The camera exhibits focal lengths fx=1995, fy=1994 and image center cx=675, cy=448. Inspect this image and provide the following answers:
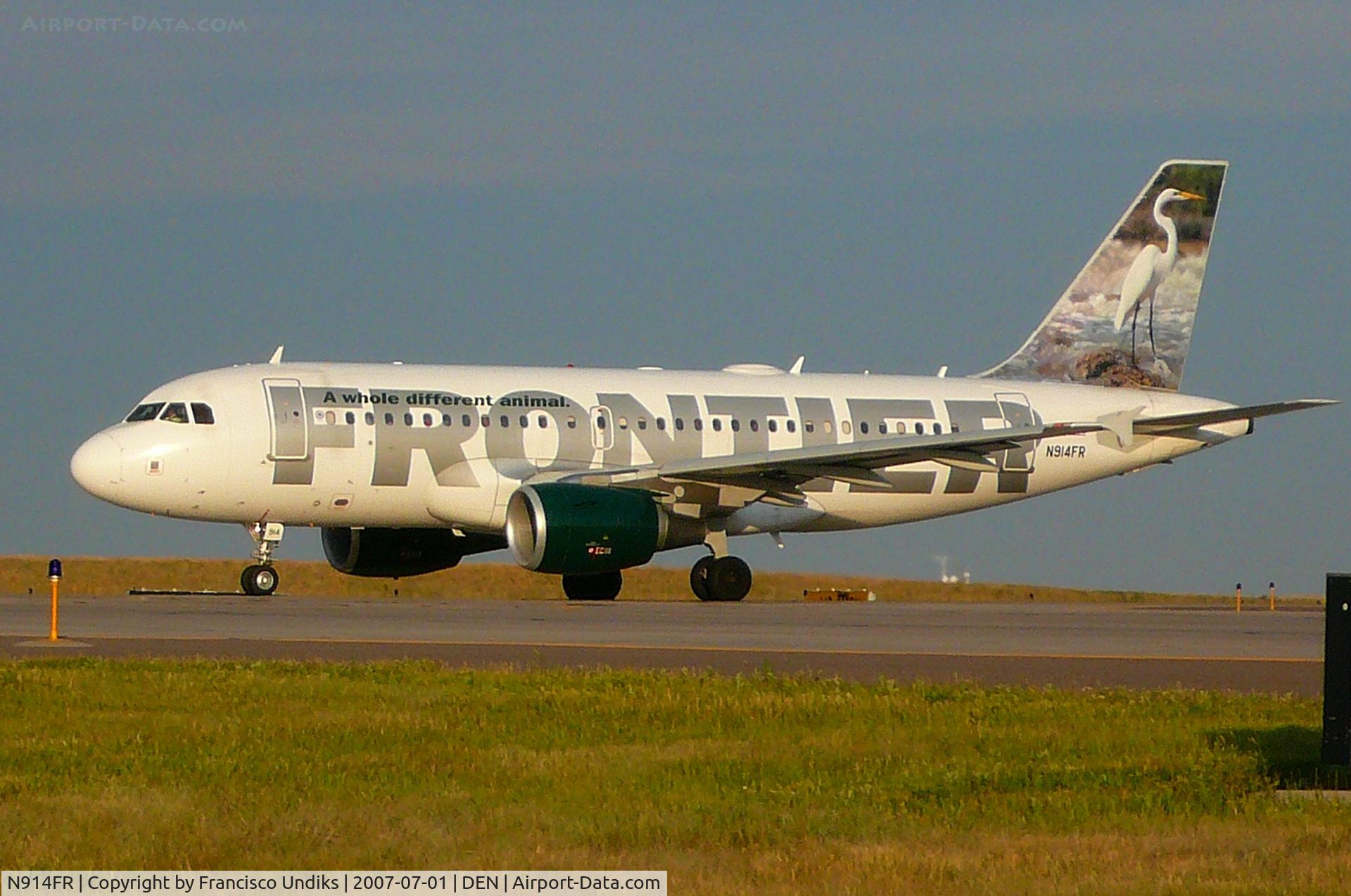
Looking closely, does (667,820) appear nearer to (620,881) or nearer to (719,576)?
(620,881)

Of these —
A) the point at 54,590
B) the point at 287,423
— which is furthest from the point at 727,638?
the point at 287,423

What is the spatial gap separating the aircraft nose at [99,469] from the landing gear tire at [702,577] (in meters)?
8.78

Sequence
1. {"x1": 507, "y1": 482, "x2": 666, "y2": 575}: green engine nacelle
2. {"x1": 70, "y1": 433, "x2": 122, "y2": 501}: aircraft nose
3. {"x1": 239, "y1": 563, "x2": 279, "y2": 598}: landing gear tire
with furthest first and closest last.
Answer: {"x1": 239, "y1": 563, "x2": 279, "y2": 598}: landing gear tire → {"x1": 70, "y1": 433, "x2": 122, "y2": 501}: aircraft nose → {"x1": 507, "y1": 482, "x2": 666, "y2": 575}: green engine nacelle

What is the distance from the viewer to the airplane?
28.9m

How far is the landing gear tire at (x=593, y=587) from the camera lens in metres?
32.3

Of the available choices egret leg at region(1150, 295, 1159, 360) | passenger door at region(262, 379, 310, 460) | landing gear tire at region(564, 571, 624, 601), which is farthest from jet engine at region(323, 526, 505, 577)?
egret leg at region(1150, 295, 1159, 360)

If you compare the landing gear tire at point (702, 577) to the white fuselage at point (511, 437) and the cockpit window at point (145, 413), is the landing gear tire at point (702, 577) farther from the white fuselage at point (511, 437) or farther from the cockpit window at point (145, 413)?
the cockpit window at point (145, 413)

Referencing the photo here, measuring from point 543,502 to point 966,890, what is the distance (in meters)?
20.5

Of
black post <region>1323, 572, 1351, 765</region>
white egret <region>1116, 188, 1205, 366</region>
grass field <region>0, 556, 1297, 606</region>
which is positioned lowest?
grass field <region>0, 556, 1297, 606</region>

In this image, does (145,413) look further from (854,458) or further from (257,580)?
(854,458)

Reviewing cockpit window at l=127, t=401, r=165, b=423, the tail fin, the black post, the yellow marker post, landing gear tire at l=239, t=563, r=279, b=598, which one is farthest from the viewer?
the tail fin

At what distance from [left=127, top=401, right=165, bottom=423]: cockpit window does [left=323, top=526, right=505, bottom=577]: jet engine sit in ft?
12.8

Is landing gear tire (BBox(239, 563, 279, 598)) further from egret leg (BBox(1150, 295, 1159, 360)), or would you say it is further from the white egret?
egret leg (BBox(1150, 295, 1159, 360))

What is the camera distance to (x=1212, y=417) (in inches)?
1254
